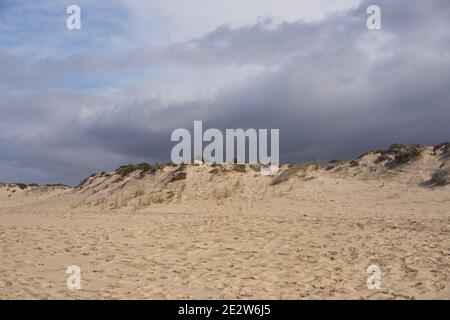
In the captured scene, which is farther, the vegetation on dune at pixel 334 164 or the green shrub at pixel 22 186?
the green shrub at pixel 22 186

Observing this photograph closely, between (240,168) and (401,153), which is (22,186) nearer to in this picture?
(240,168)

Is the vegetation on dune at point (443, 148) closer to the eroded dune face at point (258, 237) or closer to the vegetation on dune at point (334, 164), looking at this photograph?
the eroded dune face at point (258, 237)

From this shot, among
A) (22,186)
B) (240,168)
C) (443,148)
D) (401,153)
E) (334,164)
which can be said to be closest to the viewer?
(443,148)

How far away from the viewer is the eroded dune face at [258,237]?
24.8 feet

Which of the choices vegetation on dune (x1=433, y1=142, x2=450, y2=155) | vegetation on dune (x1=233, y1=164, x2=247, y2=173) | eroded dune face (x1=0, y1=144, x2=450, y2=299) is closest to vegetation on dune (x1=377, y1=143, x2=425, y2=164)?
eroded dune face (x1=0, y1=144, x2=450, y2=299)

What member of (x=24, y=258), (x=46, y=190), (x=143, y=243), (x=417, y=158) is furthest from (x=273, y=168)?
(x=46, y=190)

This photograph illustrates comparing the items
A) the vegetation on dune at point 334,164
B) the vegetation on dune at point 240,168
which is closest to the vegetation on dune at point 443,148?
the vegetation on dune at point 334,164

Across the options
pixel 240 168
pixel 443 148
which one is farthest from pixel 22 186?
pixel 443 148

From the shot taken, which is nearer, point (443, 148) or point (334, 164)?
point (443, 148)

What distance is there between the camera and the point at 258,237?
39.3ft

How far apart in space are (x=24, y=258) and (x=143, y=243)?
8.94 ft

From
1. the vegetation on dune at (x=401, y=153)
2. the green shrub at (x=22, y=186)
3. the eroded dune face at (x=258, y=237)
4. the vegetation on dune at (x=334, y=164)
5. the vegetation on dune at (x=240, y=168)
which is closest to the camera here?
the eroded dune face at (x=258, y=237)
